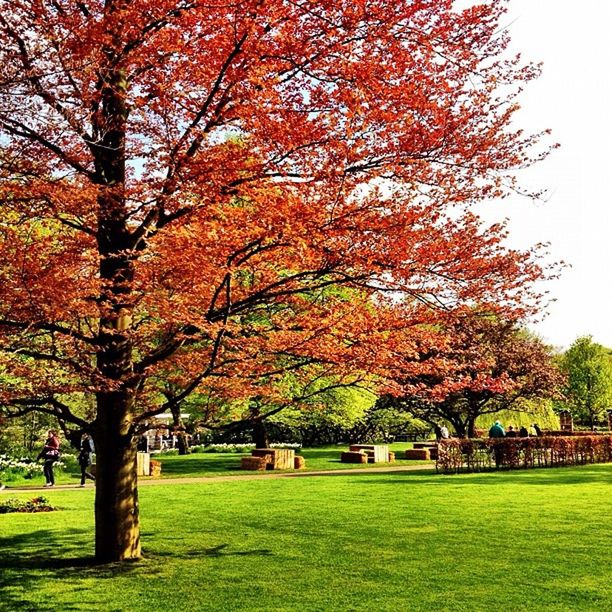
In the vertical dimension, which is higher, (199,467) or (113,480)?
(113,480)

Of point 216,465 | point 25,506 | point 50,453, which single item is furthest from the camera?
point 216,465

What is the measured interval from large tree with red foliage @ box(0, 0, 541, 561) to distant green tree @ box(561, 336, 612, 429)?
6024 cm

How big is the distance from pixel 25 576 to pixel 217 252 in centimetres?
493

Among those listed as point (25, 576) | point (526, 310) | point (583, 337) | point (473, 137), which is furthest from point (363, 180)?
point (583, 337)

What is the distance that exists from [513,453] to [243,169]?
19.9 m

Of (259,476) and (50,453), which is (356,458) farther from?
(50,453)

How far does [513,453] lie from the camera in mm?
24406

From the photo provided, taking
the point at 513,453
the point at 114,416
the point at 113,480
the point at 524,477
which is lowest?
the point at 524,477

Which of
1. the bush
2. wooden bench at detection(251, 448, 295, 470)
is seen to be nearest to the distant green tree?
wooden bench at detection(251, 448, 295, 470)

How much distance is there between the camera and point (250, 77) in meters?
6.71

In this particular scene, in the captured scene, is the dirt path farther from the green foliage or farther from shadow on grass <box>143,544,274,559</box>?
the green foliage

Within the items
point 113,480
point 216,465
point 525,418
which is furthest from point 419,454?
point 113,480

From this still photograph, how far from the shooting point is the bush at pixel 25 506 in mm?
14883

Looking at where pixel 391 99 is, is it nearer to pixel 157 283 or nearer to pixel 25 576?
pixel 157 283
